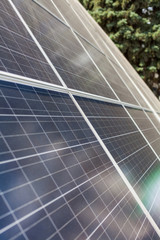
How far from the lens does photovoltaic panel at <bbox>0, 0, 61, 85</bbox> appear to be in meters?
3.86

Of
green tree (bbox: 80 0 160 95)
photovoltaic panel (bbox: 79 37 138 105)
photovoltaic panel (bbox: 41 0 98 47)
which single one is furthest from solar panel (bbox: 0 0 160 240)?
green tree (bbox: 80 0 160 95)

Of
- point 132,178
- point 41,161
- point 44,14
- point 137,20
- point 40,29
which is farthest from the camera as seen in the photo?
point 137,20

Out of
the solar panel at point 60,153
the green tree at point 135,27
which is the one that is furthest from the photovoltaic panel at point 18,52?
the green tree at point 135,27

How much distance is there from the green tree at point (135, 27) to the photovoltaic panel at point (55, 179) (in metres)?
26.1

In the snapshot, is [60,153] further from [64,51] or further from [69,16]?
[69,16]

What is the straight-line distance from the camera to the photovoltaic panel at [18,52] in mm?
3862

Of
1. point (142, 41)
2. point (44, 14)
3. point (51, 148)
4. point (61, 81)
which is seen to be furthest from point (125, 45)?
point (51, 148)

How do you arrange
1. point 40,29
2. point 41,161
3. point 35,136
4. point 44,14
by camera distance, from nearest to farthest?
point 41,161
point 35,136
point 40,29
point 44,14

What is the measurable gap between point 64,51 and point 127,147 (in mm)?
2800

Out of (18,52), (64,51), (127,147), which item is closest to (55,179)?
(18,52)

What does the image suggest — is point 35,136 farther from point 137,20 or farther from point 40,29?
point 137,20

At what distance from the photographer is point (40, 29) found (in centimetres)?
610

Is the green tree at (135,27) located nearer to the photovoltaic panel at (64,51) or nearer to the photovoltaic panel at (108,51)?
the photovoltaic panel at (108,51)

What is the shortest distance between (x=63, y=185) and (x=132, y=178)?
204cm
